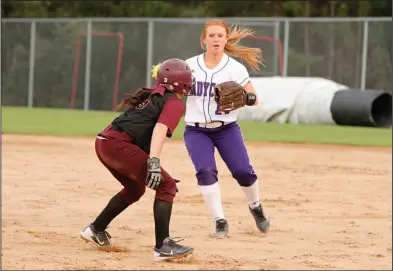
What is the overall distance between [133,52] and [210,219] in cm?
2085

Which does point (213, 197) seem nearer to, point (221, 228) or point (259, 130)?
point (221, 228)

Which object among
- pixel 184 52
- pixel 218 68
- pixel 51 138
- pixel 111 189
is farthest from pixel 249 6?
pixel 218 68

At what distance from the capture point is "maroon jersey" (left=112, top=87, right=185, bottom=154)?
6.88m

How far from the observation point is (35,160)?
44.7 feet

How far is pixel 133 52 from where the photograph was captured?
96.5ft

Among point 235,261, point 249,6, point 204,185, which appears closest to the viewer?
point 235,261

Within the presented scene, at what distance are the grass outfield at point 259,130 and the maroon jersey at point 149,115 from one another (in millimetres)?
10571

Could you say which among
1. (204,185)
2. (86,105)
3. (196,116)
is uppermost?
(196,116)

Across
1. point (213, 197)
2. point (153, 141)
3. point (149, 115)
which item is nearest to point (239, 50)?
point (213, 197)

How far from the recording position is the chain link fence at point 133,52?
26.6 metres

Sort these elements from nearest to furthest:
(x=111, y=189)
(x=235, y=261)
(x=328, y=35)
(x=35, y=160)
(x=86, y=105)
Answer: (x=235, y=261) → (x=111, y=189) → (x=35, y=160) → (x=328, y=35) → (x=86, y=105)

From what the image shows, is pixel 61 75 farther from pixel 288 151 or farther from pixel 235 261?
pixel 235 261

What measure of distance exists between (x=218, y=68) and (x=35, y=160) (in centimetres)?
596

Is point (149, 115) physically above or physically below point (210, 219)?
above
